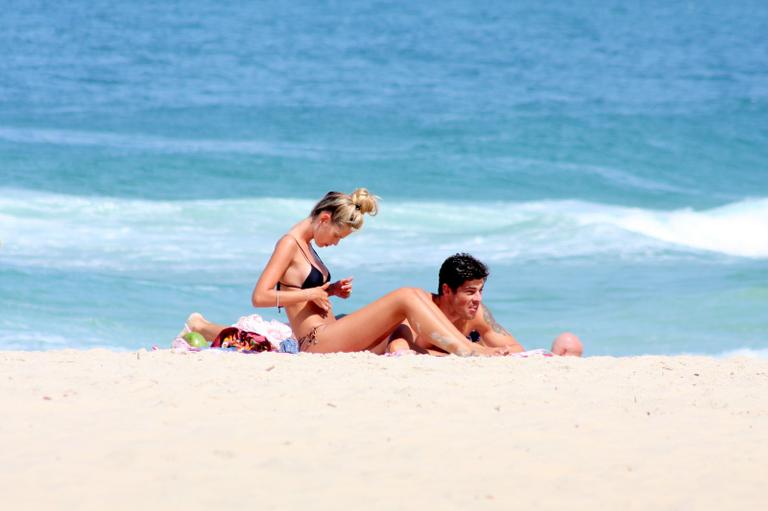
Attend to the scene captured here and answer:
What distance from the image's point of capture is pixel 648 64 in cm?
3075

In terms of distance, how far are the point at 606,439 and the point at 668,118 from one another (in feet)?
73.8

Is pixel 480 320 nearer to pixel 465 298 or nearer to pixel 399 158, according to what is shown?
pixel 465 298

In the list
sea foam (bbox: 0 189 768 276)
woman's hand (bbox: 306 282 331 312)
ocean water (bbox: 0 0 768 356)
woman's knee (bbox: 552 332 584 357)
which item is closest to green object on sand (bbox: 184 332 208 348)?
woman's hand (bbox: 306 282 331 312)

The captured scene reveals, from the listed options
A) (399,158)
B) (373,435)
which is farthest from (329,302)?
(399,158)

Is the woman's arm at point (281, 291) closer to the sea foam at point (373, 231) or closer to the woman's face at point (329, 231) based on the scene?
the woman's face at point (329, 231)

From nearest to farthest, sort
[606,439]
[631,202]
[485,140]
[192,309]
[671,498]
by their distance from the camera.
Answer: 1. [671,498]
2. [606,439]
3. [192,309]
4. [631,202]
5. [485,140]

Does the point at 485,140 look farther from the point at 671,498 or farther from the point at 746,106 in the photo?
the point at 671,498

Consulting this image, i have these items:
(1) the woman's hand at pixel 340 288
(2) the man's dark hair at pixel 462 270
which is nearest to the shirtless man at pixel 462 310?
(2) the man's dark hair at pixel 462 270

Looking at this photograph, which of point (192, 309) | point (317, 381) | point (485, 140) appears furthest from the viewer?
point (485, 140)

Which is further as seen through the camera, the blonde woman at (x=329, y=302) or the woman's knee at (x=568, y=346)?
the woman's knee at (x=568, y=346)

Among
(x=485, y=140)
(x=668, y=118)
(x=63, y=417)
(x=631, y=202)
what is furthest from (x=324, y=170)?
(x=63, y=417)

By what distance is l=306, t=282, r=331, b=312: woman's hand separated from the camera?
6746 mm

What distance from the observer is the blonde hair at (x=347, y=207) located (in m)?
6.79

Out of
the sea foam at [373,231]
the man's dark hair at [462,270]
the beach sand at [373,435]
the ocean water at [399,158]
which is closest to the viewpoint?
the beach sand at [373,435]
